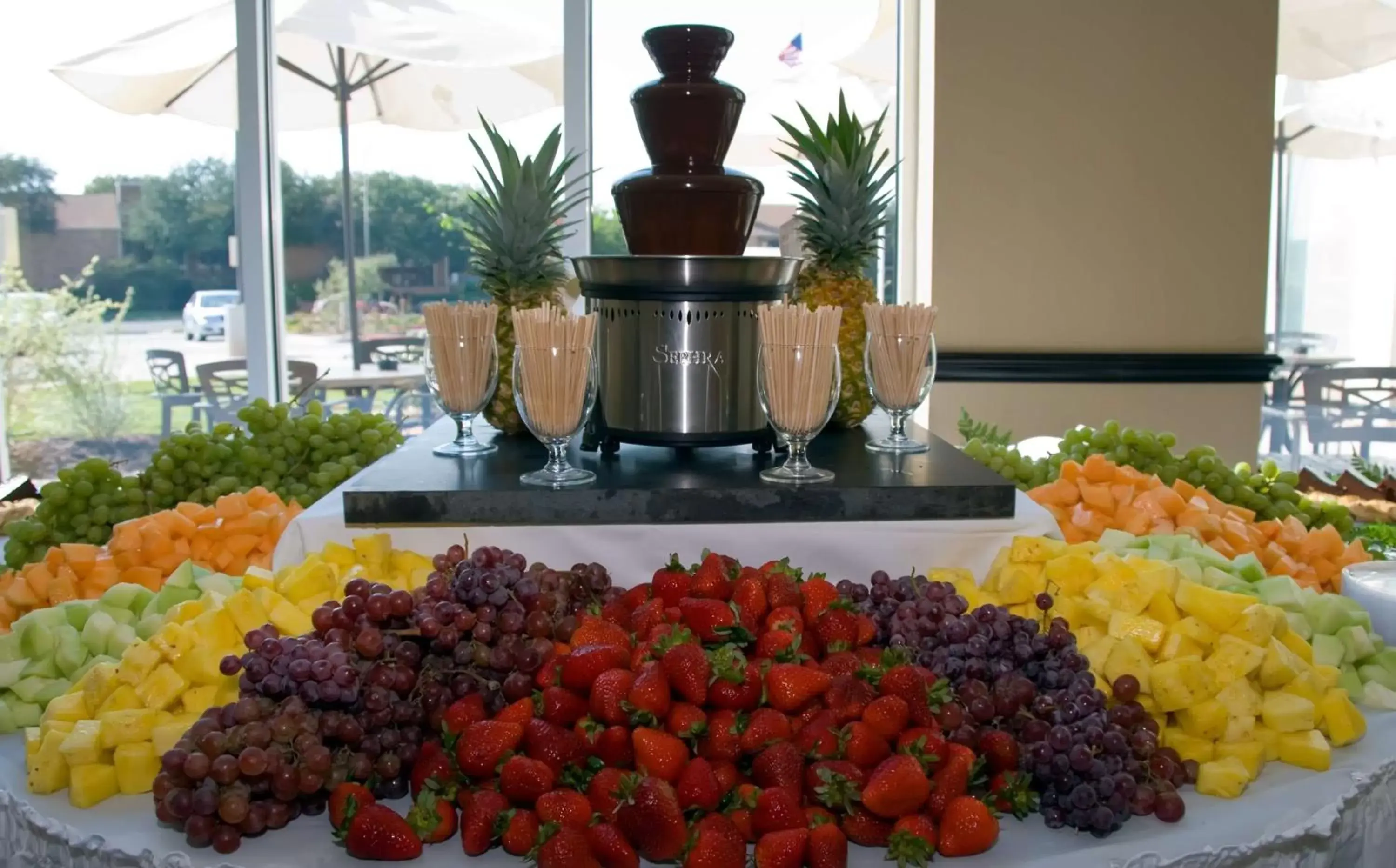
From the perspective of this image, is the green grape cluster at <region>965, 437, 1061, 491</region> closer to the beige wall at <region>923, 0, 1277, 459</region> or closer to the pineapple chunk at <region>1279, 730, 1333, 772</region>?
the pineapple chunk at <region>1279, 730, 1333, 772</region>

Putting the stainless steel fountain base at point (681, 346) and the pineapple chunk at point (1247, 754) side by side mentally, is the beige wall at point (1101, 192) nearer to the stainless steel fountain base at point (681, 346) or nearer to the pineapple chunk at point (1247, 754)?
the stainless steel fountain base at point (681, 346)

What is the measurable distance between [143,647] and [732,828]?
27.5 inches

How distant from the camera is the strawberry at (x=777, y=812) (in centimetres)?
100

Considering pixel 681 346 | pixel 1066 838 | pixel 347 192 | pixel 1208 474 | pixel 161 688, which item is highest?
pixel 347 192

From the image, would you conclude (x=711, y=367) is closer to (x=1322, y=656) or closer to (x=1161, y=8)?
(x=1322, y=656)

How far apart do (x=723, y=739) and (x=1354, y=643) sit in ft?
2.90

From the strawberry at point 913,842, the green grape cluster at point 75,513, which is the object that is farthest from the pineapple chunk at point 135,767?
the green grape cluster at point 75,513

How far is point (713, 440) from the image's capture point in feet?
5.62

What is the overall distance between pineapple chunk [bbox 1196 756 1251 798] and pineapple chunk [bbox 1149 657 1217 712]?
7cm

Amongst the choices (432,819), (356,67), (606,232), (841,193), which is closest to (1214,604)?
(432,819)

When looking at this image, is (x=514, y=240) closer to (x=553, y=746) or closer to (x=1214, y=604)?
(x=553, y=746)

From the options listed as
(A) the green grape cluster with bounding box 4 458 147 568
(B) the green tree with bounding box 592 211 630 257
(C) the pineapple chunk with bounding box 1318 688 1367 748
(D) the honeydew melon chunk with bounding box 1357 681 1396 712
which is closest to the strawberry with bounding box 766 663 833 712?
(C) the pineapple chunk with bounding box 1318 688 1367 748

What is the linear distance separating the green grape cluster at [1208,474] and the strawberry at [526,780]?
4.70 ft

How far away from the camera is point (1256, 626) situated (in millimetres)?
1255
